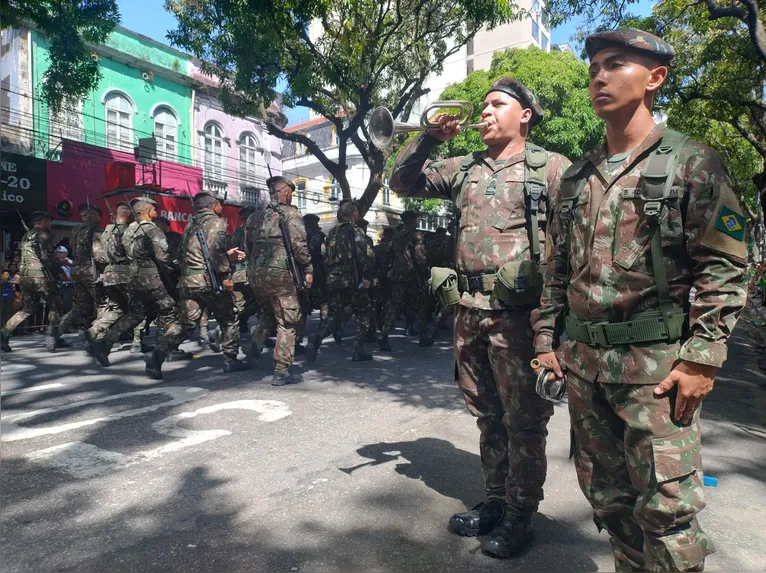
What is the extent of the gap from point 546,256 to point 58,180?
14.4m

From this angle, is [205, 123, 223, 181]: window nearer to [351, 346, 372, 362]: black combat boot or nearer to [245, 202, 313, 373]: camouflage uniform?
[351, 346, 372, 362]: black combat boot

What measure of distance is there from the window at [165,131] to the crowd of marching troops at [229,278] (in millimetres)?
10763

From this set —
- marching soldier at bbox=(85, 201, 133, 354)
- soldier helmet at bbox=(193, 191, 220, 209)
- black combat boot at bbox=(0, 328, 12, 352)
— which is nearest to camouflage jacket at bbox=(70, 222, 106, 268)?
marching soldier at bbox=(85, 201, 133, 354)

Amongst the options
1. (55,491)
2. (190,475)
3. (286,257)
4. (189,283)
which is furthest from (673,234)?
(189,283)

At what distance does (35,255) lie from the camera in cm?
874

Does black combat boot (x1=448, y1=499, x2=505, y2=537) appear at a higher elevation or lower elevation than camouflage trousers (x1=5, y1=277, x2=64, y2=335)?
lower

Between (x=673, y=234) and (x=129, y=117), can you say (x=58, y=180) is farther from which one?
(x=673, y=234)

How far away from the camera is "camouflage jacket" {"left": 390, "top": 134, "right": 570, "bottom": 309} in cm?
273

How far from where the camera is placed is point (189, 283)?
22.2 feet

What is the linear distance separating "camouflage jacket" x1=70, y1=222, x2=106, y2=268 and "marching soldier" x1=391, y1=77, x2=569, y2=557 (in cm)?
735

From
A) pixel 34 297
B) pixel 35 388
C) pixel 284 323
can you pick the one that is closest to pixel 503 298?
pixel 284 323

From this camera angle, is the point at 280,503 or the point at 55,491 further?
the point at 55,491

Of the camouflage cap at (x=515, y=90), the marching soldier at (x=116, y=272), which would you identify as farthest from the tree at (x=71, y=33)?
the camouflage cap at (x=515, y=90)

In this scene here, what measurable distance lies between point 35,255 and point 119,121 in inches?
426
